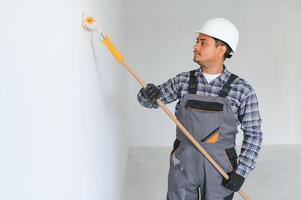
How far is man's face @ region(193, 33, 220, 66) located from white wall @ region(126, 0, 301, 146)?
264 centimetres

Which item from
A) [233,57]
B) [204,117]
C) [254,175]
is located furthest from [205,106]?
[233,57]

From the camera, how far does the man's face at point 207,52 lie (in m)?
1.71

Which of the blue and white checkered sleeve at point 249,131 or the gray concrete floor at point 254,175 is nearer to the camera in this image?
the blue and white checkered sleeve at point 249,131

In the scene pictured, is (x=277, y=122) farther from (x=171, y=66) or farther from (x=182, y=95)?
(x=182, y=95)

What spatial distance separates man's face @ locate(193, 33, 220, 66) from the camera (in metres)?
1.71

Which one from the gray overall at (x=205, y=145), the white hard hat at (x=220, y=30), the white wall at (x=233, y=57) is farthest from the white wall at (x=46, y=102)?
the white wall at (x=233, y=57)

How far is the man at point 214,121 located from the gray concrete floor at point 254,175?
1259 mm

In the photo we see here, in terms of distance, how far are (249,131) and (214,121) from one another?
0.19 m

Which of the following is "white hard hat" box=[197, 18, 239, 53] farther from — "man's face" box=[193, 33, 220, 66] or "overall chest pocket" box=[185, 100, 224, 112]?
"overall chest pocket" box=[185, 100, 224, 112]

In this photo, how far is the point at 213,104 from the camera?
1648 millimetres

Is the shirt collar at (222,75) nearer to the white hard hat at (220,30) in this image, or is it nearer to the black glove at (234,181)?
the white hard hat at (220,30)

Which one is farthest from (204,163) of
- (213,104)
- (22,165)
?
(22,165)

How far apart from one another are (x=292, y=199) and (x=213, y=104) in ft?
5.63

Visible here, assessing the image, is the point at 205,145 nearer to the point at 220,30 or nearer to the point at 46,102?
the point at 220,30
